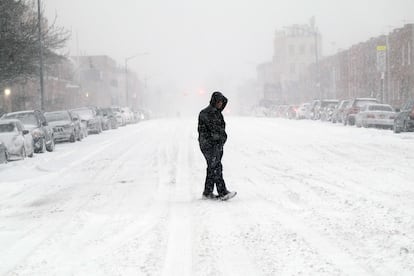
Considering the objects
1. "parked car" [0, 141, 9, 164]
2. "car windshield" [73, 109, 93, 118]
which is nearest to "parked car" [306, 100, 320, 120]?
"car windshield" [73, 109, 93, 118]

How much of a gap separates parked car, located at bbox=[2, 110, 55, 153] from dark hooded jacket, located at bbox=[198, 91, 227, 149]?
14.5 metres

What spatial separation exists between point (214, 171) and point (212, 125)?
2.45ft

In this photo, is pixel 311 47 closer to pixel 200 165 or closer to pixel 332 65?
pixel 332 65

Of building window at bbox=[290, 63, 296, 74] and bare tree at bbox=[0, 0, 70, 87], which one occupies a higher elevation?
building window at bbox=[290, 63, 296, 74]

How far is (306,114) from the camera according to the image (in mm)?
56375

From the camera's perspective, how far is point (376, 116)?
3341cm

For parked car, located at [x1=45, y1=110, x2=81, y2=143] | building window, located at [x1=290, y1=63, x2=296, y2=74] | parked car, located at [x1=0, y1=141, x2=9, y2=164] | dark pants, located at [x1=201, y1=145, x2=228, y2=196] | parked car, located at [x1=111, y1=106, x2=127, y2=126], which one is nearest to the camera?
dark pants, located at [x1=201, y1=145, x2=228, y2=196]

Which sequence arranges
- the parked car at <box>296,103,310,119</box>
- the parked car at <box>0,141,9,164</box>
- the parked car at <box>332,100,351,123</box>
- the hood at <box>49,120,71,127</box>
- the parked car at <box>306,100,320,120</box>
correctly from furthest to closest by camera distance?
the parked car at <box>296,103,310,119</box> < the parked car at <box>306,100,320,120</box> < the parked car at <box>332,100,351,123</box> < the hood at <box>49,120,71,127</box> < the parked car at <box>0,141,9,164</box>

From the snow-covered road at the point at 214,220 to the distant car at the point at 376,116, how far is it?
17062mm

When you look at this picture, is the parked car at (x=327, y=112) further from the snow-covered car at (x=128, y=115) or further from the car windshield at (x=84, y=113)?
the snow-covered car at (x=128, y=115)

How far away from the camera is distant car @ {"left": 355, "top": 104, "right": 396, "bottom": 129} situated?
3316 cm

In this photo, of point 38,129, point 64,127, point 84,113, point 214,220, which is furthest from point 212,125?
point 84,113

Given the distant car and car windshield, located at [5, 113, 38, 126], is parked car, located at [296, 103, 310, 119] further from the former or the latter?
car windshield, located at [5, 113, 38, 126]

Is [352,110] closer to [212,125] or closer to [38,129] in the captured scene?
[38,129]
